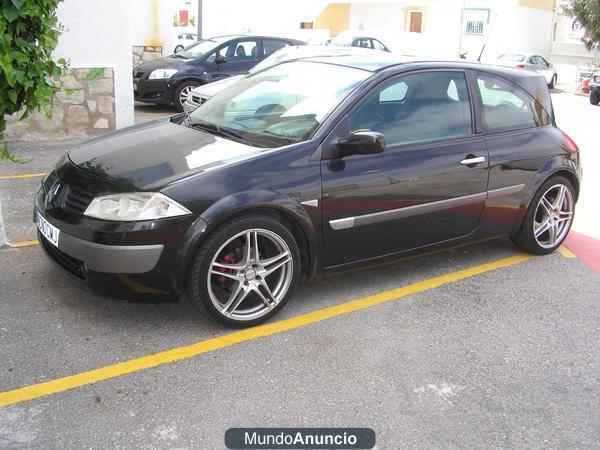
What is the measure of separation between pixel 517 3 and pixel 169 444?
121ft

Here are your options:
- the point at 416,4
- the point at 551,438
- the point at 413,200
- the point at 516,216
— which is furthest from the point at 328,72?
the point at 416,4

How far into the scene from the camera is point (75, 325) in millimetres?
3771

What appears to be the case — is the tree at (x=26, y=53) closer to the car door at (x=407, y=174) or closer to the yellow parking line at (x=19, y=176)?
the car door at (x=407, y=174)

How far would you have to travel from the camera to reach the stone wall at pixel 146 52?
1683 cm

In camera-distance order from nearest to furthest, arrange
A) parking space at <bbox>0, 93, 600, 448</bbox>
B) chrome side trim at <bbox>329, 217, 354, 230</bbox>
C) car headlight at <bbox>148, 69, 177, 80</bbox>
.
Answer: parking space at <bbox>0, 93, 600, 448</bbox>
chrome side trim at <bbox>329, 217, 354, 230</bbox>
car headlight at <bbox>148, 69, 177, 80</bbox>

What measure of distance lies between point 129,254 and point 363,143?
1.51 metres

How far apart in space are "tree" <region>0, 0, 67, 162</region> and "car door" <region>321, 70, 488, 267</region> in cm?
185

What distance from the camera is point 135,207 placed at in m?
3.53

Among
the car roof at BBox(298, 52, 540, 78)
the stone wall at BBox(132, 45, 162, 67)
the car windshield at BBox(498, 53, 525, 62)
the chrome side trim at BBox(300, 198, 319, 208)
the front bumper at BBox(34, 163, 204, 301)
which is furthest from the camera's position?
the car windshield at BBox(498, 53, 525, 62)

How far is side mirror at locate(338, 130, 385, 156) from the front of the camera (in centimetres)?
393

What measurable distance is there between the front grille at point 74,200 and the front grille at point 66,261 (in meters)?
0.26

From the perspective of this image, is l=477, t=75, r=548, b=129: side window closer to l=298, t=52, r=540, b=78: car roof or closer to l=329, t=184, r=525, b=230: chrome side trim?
l=298, t=52, r=540, b=78: car roof

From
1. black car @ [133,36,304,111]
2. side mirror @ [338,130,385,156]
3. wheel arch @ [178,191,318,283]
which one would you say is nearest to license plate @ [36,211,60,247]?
wheel arch @ [178,191,318,283]

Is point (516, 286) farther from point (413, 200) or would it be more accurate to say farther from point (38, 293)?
point (38, 293)
